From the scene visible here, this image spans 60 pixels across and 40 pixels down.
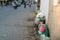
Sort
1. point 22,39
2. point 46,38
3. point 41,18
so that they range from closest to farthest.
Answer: point 46,38
point 22,39
point 41,18


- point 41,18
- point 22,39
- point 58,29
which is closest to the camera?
point 58,29

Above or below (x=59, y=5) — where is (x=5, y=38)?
below

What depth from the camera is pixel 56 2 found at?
4.68 meters

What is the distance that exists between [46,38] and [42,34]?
33 cm

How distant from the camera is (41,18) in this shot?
24.2 feet

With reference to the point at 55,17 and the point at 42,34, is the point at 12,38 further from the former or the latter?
the point at 55,17

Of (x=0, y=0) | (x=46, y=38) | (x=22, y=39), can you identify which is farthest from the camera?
(x=0, y=0)

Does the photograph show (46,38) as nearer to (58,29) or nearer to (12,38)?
(58,29)

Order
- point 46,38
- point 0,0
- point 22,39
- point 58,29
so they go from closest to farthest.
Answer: point 58,29, point 46,38, point 22,39, point 0,0

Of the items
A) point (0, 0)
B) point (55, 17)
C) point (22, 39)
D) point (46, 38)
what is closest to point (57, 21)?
point (55, 17)

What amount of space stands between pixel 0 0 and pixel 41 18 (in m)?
23.7

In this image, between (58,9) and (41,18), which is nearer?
(58,9)

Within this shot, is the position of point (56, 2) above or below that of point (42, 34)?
above

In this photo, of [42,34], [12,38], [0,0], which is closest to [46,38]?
[42,34]
